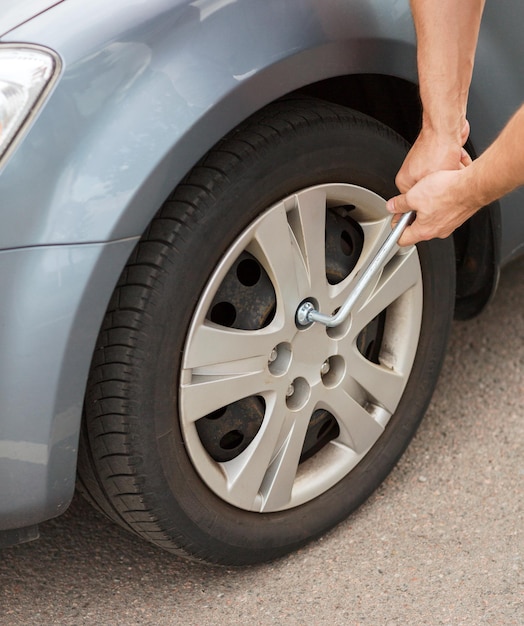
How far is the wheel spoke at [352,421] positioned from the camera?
183 centimetres

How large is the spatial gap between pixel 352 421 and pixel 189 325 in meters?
0.50

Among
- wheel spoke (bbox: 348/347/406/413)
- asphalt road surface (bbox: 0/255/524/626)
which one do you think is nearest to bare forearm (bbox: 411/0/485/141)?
wheel spoke (bbox: 348/347/406/413)

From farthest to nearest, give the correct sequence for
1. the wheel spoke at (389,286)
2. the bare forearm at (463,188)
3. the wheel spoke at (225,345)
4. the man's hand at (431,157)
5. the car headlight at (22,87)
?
the wheel spoke at (389,286) < the man's hand at (431,157) < the wheel spoke at (225,345) < the bare forearm at (463,188) < the car headlight at (22,87)

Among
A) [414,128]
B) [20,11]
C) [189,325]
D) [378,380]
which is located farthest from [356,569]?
[20,11]

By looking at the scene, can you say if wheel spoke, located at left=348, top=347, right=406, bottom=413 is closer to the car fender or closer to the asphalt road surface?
the asphalt road surface

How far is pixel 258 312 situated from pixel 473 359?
104 cm

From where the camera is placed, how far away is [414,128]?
6.33 ft

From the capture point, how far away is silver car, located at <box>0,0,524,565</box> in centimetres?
134

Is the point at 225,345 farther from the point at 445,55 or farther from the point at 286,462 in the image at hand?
the point at 445,55

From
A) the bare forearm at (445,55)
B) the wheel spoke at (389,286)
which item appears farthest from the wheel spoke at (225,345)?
the bare forearm at (445,55)

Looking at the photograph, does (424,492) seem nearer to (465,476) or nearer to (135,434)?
(465,476)

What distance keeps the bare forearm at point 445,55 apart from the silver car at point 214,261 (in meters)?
0.06

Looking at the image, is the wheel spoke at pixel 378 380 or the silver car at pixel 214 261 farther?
the wheel spoke at pixel 378 380

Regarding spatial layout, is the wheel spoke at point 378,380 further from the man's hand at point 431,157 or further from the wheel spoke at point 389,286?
the man's hand at point 431,157
